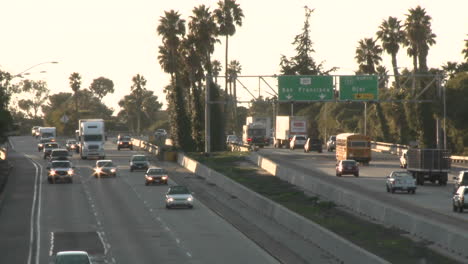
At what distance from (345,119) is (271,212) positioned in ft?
339

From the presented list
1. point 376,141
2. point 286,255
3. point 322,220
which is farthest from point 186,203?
point 376,141

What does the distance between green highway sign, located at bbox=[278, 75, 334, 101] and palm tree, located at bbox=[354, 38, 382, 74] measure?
52.5m

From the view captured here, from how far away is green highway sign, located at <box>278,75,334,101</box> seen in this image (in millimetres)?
Answer: 89062

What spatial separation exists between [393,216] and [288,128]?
82.3m

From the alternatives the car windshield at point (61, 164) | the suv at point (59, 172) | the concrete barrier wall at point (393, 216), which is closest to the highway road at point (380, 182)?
the concrete barrier wall at point (393, 216)

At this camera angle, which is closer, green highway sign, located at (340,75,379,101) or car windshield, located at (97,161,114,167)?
car windshield, located at (97,161,114,167)

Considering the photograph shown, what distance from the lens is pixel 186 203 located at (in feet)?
190

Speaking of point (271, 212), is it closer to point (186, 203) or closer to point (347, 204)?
point (347, 204)

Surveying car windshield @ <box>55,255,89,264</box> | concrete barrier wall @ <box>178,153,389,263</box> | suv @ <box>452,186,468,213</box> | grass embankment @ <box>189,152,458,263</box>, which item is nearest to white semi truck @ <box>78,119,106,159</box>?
grass embankment @ <box>189,152,458,263</box>

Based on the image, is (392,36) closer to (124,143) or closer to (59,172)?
(124,143)

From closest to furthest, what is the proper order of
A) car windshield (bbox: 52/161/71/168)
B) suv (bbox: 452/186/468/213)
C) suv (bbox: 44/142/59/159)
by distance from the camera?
suv (bbox: 452/186/468/213) → car windshield (bbox: 52/161/71/168) → suv (bbox: 44/142/59/159)

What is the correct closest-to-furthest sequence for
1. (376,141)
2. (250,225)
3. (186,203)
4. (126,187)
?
1. (250,225)
2. (186,203)
3. (126,187)
4. (376,141)

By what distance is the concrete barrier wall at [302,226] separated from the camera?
106 ft

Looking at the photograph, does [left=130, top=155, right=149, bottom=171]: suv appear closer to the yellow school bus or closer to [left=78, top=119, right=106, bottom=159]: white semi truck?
[left=78, top=119, right=106, bottom=159]: white semi truck
